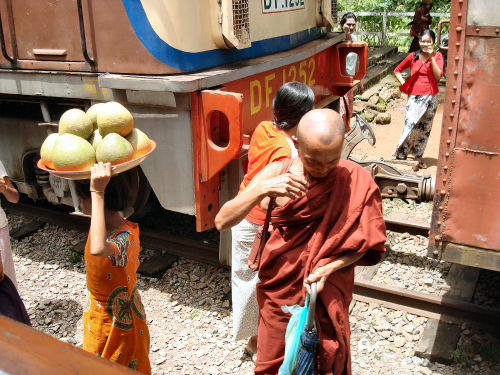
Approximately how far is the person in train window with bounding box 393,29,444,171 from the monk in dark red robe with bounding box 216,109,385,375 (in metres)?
4.66

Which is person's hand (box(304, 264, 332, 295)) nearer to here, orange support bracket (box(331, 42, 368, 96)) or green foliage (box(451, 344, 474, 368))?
green foliage (box(451, 344, 474, 368))

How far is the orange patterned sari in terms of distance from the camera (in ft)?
7.33

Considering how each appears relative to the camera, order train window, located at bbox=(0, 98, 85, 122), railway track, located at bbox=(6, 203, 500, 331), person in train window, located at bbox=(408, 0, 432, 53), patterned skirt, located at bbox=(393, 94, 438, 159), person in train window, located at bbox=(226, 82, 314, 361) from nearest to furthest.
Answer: person in train window, located at bbox=(226, 82, 314, 361) < railway track, located at bbox=(6, 203, 500, 331) < train window, located at bbox=(0, 98, 85, 122) < patterned skirt, located at bbox=(393, 94, 438, 159) < person in train window, located at bbox=(408, 0, 432, 53)

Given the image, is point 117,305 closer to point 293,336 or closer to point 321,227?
point 293,336

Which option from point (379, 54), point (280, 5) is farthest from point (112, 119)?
point (379, 54)

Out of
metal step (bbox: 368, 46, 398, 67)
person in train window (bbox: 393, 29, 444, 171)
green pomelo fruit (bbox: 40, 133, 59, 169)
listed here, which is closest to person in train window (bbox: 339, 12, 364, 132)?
person in train window (bbox: 393, 29, 444, 171)

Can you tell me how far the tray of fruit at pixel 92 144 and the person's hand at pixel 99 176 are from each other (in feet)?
0.13

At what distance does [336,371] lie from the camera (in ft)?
6.91

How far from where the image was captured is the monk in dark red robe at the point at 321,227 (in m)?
1.88

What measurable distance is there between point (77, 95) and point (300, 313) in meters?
2.22

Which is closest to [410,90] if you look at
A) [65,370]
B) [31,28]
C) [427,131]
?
Answer: [427,131]

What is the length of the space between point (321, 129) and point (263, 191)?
0.32 metres

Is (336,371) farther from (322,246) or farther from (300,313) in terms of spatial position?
(322,246)

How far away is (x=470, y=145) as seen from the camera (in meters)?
2.55
